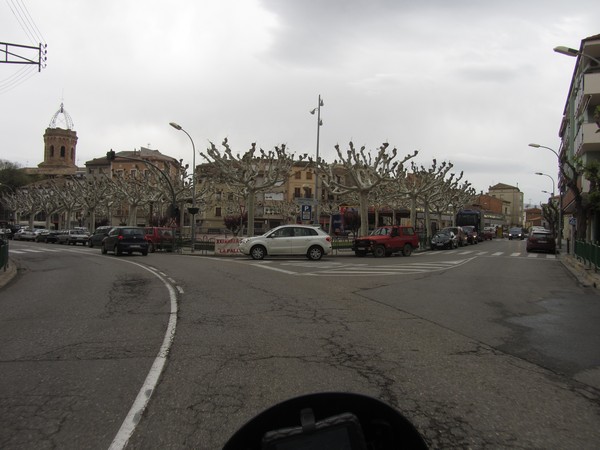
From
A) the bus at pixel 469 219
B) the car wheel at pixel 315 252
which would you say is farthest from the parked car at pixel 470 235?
the car wheel at pixel 315 252

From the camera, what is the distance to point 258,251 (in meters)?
25.2

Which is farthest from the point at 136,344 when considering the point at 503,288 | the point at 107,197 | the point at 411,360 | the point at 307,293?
the point at 107,197

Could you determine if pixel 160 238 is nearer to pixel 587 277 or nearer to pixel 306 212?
pixel 306 212

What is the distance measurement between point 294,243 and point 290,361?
1919cm

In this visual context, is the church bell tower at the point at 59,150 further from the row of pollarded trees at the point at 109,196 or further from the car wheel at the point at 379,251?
the car wheel at the point at 379,251

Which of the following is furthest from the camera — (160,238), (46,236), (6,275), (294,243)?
(46,236)

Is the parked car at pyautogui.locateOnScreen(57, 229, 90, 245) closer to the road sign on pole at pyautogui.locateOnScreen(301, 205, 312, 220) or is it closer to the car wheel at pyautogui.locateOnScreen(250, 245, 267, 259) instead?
the road sign on pole at pyautogui.locateOnScreen(301, 205, 312, 220)

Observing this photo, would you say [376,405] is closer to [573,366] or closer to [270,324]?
[573,366]

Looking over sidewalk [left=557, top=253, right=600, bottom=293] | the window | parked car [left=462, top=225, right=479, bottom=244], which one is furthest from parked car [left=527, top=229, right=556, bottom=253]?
the window

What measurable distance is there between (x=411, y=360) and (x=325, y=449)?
456 centimetres

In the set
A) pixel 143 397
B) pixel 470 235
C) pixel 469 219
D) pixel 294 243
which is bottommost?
pixel 143 397

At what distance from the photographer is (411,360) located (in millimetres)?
6023

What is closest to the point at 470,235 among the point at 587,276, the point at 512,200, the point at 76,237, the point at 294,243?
the point at 294,243

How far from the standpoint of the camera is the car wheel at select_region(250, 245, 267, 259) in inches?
991
